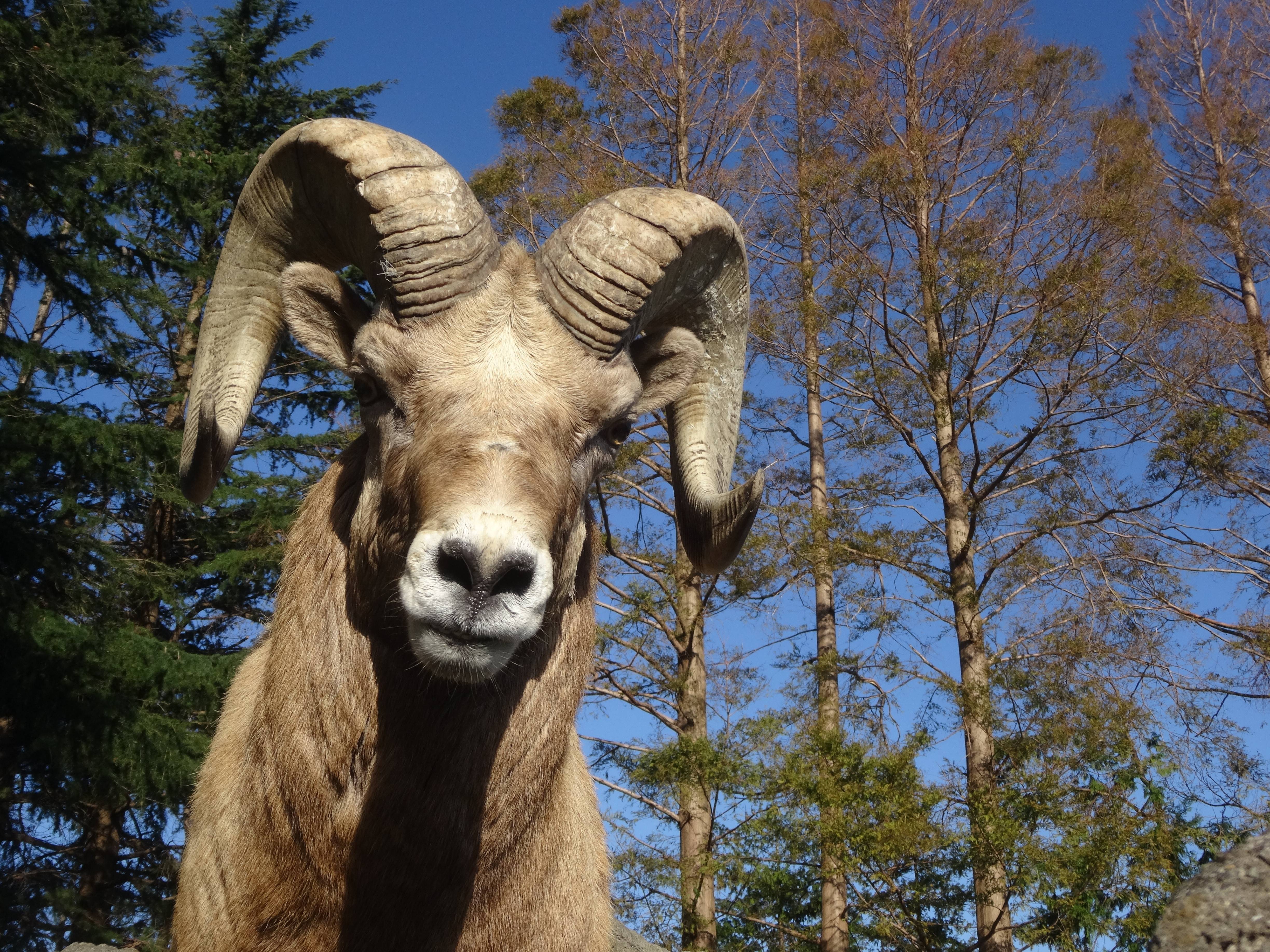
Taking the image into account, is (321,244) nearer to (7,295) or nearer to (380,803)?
(380,803)

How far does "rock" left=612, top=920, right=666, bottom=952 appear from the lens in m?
9.98

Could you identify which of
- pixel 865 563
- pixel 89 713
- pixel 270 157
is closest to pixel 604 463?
pixel 270 157

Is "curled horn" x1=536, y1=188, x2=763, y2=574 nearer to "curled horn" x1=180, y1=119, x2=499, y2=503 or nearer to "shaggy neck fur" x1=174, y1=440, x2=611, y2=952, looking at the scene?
"curled horn" x1=180, y1=119, x2=499, y2=503

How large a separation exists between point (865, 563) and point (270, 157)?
51.8ft

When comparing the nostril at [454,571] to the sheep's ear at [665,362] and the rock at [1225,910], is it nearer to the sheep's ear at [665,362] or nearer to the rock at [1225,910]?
the sheep's ear at [665,362]

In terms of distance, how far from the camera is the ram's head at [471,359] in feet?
9.32

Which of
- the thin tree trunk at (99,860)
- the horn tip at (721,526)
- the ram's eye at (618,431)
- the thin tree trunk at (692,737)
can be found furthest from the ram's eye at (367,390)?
the thin tree trunk at (99,860)

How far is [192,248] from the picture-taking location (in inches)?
807

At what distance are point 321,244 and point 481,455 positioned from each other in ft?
7.08

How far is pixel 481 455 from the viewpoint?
312 centimetres

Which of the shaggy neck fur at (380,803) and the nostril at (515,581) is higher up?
the nostril at (515,581)

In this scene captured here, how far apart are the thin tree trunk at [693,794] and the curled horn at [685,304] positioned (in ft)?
24.1

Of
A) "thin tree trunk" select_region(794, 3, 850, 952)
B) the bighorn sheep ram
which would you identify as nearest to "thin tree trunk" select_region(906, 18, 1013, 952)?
"thin tree trunk" select_region(794, 3, 850, 952)

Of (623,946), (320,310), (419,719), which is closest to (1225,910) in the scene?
(623,946)
